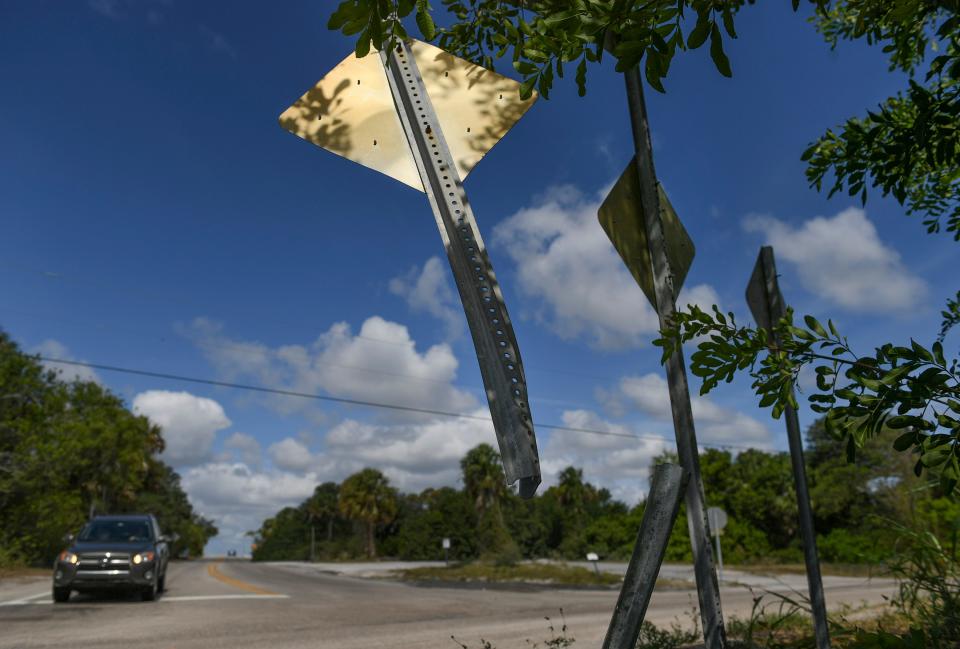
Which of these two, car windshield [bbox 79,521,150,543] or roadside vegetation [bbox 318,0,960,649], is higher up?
roadside vegetation [bbox 318,0,960,649]

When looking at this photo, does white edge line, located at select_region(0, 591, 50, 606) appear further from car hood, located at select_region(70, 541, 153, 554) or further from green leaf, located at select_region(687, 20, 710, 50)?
Result: green leaf, located at select_region(687, 20, 710, 50)

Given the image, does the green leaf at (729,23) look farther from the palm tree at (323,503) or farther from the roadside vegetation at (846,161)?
the palm tree at (323,503)

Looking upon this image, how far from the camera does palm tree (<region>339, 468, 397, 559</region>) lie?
75.1 meters

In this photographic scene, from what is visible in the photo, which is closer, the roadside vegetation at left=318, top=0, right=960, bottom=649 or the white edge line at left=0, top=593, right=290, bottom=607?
the roadside vegetation at left=318, top=0, right=960, bottom=649

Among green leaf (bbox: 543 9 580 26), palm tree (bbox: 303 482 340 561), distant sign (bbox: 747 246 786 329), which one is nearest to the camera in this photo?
green leaf (bbox: 543 9 580 26)

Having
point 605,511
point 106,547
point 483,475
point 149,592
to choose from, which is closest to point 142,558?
point 106,547

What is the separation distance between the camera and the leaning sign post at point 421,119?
2.37 meters

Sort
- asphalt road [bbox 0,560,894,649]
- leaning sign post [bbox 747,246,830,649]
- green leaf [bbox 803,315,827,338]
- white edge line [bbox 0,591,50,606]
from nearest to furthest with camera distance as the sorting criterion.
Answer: green leaf [bbox 803,315,827,338]
leaning sign post [bbox 747,246,830,649]
asphalt road [bbox 0,560,894,649]
white edge line [bbox 0,591,50,606]

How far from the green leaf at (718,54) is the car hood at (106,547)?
39.3ft

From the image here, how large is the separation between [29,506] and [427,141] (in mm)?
31038

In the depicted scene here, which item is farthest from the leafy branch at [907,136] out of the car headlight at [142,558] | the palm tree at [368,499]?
the palm tree at [368,499]

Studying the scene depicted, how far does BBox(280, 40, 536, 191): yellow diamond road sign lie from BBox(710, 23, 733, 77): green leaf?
0.75m

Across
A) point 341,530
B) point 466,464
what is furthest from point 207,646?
point 341,530

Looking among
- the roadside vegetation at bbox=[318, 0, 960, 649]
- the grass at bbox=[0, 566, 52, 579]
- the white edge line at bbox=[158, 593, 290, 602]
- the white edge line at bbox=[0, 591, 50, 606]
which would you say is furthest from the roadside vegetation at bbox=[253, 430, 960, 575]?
the grass at bbox=[0, 566, 52, 579]
